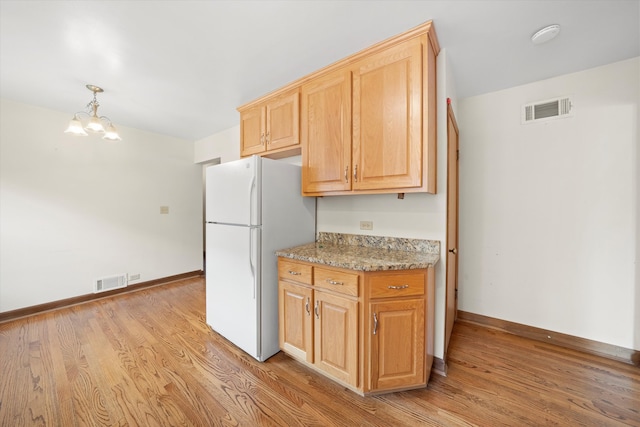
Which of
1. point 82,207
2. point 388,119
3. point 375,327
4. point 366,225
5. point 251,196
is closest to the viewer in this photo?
point 375,327

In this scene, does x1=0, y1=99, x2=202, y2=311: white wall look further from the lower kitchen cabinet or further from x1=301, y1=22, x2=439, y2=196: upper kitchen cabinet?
the lower kitchen cabinet

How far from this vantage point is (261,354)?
1.94m

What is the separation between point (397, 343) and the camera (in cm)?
155

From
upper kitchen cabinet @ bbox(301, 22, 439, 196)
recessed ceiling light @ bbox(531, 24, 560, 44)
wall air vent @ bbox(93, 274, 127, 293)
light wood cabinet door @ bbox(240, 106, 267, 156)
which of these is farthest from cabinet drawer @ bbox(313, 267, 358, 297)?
wall air vent @ bbox(93, 274, 127, 293)

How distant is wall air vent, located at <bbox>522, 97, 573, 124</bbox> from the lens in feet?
6.89

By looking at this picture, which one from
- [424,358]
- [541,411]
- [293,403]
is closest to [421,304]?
[424,358]

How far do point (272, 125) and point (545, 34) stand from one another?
219 cm

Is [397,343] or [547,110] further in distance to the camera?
[547,110]

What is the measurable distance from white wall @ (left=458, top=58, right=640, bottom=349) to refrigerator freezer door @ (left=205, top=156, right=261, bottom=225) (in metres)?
2.16

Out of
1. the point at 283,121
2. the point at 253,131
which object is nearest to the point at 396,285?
the point at 283,121

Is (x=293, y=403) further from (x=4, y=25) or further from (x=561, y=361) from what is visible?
(x=4, y=25)

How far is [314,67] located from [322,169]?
869 millimetres

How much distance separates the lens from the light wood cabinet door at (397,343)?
1.52 meters

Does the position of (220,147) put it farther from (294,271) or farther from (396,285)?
(396,285)
